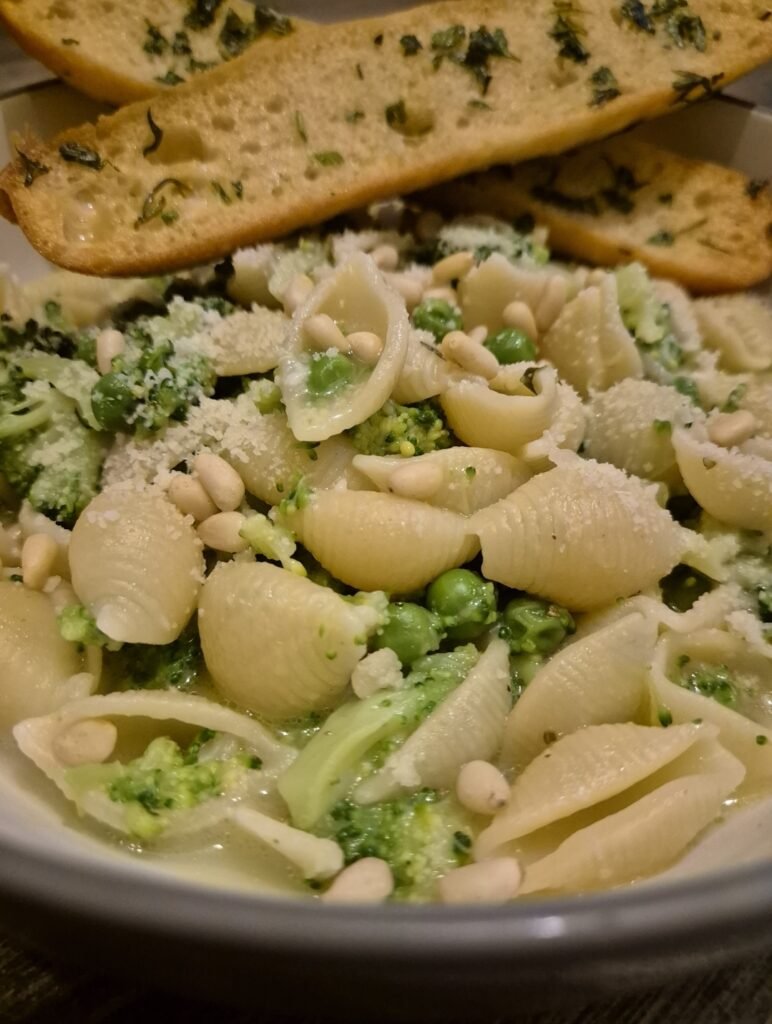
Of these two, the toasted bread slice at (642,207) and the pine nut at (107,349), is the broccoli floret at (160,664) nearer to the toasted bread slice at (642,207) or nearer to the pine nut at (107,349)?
the pine nut at (107,349)

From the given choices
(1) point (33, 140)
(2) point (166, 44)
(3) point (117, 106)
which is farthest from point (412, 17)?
(1) point (33, 140)

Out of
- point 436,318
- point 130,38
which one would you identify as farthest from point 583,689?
point 130,38

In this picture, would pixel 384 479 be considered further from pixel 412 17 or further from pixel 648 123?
pixel 648 123

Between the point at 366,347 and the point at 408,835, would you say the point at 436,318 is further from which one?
the point at 408,835

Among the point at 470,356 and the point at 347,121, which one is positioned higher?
the point at 347,121

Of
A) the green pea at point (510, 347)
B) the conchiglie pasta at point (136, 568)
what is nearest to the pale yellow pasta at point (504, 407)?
the green pea at point (510, 347)
